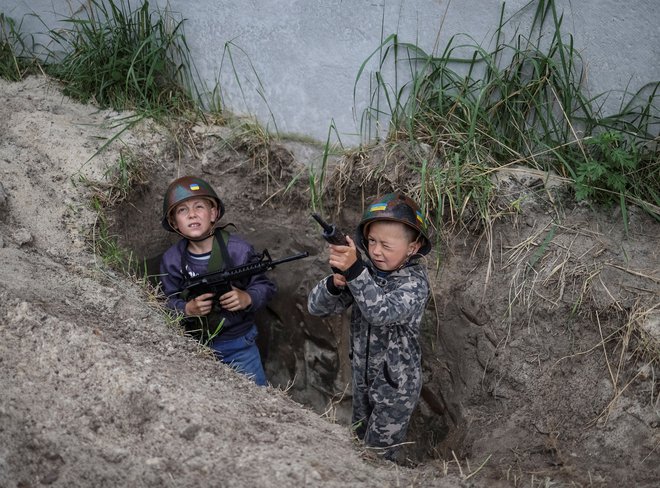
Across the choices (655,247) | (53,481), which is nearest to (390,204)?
(655,247)

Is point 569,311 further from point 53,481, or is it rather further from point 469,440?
point 53,481

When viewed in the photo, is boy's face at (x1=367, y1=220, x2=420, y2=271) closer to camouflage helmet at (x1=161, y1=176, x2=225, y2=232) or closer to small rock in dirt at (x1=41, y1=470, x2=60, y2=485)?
camouflage helmet at (x1=161, y1=176, x2=225, y2=232)

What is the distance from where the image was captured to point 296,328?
4.83 metres

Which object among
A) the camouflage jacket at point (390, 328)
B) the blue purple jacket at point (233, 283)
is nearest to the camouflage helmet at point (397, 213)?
the camouflage jacket at point (390, 328)

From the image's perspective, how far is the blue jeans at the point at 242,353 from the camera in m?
3.99

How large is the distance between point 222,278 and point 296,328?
45.8 inches

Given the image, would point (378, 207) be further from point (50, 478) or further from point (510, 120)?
point (50, 478)

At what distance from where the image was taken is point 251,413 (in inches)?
110

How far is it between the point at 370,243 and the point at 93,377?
1.39 metres

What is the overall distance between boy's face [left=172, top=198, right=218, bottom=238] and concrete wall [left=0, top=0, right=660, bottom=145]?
944mm

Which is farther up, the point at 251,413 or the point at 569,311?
the point at 569,311

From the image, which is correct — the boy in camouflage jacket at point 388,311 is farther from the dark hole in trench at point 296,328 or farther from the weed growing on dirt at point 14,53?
the weed growing on dirt at point 14,53

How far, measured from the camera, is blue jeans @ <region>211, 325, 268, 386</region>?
3988mm

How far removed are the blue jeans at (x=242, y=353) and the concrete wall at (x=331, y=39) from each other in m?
1.35
